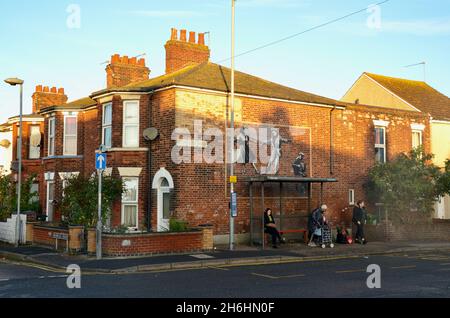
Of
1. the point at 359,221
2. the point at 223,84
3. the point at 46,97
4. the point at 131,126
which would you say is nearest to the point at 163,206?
the point at 131,126

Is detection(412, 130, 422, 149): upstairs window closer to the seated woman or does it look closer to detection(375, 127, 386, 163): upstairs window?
detection(375, 127, 386, 163): upstairs window

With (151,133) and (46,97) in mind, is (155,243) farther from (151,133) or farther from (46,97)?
(46,97)

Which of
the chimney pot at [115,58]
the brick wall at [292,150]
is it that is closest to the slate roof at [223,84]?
the brick wall at [292,150]

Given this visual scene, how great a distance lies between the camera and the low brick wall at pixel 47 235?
19172mm

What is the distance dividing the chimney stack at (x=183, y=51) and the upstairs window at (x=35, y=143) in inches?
357

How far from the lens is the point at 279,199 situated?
887 inches

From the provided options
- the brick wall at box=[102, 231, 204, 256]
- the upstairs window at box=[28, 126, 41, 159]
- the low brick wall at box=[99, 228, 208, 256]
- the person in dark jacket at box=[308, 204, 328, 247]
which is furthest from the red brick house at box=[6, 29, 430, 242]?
the upstairs window at box=[28, 126, 41, 159]

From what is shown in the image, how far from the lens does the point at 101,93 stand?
73.4ft

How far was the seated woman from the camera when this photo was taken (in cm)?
2016

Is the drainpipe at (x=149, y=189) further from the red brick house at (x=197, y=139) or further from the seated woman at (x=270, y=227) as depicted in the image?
the seated woman at (x=270, y=227)

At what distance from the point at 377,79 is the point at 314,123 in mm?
12042

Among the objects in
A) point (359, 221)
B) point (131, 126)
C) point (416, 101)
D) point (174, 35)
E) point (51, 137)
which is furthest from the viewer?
point (416, 101)

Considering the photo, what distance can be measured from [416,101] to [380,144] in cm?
724
